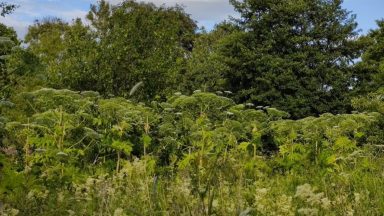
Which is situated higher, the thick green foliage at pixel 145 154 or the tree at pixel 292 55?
the tree at pixel 292 55

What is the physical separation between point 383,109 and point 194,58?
53.5ft

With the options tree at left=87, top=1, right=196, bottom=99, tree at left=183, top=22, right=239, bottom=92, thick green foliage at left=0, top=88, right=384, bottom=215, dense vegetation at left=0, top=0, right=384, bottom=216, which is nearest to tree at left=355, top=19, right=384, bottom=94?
dense vegetation at left=0, top=0, right=384, bottom=216

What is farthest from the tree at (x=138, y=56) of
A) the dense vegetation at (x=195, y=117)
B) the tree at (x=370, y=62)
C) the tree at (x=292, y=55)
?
the tree at (x=370, y=62)

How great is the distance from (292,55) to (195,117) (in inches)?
884

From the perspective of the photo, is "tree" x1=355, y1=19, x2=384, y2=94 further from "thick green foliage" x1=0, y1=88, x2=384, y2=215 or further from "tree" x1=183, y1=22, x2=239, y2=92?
"thick green foliage" x1=0, y1=88, x2=384, y2=215

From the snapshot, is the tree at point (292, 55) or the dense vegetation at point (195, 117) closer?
the dense vegetation at point (195, 117)

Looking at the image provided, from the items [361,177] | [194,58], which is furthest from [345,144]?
[194,58]

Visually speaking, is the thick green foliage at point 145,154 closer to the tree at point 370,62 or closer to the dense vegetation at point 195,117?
the dense vegetation at point 195,117

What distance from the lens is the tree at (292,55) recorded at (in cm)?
2909

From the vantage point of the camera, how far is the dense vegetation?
13.3 ft

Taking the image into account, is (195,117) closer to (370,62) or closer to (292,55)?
(292,55)

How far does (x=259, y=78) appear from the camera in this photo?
28.9 metres

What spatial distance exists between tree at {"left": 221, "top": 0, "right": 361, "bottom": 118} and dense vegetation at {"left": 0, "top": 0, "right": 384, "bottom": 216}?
3.3 inches

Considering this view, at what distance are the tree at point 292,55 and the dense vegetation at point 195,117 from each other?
8 cm
